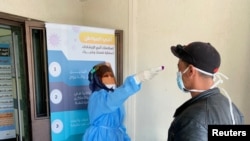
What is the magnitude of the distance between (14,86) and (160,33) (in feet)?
5.90

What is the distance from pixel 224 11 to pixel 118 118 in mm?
1258

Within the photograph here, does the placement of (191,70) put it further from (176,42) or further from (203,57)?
(176,42)

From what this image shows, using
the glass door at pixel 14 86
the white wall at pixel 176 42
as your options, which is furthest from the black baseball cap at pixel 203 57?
the glass door at pixel 14 86

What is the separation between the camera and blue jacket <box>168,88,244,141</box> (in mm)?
925

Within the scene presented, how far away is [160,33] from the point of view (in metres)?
2.19

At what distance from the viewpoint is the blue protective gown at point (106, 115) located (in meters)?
1.56

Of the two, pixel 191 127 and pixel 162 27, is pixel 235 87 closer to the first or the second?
pixel 162 27

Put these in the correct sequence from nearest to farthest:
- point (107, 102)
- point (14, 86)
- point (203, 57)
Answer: point (203, 57)
point (107, 102)
point (14, 86)

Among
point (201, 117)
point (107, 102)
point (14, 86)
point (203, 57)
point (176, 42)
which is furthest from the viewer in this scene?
point (14, 86)

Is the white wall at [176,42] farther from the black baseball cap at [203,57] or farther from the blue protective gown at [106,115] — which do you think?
the black baseball cap at [203,57]

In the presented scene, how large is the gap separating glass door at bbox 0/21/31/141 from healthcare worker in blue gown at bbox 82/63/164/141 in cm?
79

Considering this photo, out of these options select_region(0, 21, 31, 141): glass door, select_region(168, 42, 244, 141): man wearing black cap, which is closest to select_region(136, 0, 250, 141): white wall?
select_region(168, 42, 244, 141): man wearing black cap

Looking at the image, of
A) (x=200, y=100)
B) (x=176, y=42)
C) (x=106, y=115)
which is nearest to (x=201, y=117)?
(x=200, y=100)

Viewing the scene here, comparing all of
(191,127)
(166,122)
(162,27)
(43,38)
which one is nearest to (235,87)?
(166,122)
